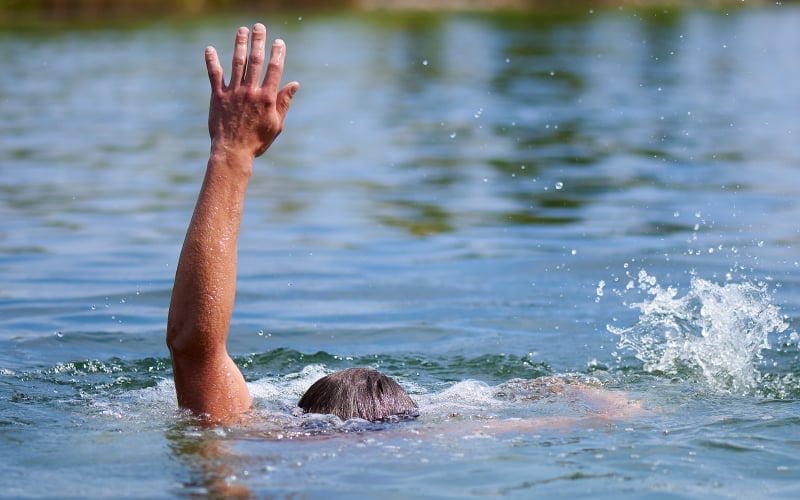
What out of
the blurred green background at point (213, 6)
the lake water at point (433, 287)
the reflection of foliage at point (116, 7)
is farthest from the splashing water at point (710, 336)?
the reflection of foliage at point (116, 7)

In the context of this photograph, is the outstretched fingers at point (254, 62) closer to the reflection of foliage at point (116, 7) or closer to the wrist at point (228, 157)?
the wrist at point (228, 157)

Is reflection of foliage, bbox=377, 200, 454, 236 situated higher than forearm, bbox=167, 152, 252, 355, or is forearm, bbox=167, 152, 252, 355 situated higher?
reflection of foliage, bbox=377, 200, 454, 236

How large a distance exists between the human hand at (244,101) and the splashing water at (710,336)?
9.63 ft

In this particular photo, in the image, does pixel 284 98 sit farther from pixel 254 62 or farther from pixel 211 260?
pixel 211 260

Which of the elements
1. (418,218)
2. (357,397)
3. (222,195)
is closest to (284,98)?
(222,195)

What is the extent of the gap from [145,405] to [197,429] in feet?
2.77

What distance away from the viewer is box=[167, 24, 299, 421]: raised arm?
4.68 meters

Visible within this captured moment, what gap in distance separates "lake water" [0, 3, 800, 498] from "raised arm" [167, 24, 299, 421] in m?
0.61

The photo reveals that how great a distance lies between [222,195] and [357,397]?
1.04 metres

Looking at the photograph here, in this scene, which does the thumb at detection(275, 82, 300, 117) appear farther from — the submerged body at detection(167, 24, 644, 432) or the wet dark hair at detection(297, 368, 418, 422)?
the wet dark hair at detection(297, 368, 418, 422)

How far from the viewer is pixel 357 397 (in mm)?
5168

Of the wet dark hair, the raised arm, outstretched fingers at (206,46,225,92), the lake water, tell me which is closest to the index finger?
the raised arm

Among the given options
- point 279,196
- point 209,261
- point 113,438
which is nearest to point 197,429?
point 113,438

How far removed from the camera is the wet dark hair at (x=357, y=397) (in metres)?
5.16
